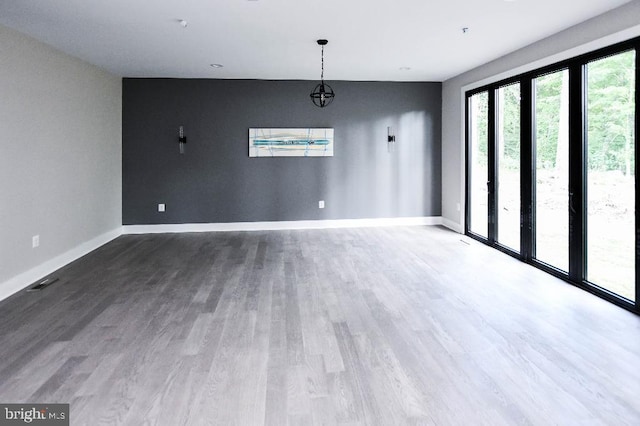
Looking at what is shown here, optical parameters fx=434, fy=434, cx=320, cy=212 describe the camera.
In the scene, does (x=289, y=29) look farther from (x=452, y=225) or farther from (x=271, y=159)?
(x=452, y=225)

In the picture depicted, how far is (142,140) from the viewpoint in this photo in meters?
6.87

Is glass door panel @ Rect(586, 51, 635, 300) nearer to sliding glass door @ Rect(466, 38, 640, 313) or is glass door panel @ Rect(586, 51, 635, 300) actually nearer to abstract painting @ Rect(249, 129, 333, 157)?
sliding glass door @ Rect(466, 38, 640, 313)

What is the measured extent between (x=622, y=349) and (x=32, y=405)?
329 centimetres

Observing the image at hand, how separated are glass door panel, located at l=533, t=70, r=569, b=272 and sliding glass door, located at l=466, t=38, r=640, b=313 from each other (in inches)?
0.4

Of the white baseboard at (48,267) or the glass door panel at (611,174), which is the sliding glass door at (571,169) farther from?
the white baseboard at (48,267)

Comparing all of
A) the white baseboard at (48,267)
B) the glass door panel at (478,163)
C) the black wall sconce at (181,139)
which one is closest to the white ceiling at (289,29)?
the glass door panel at (478,163)

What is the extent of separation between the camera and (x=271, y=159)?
718cm

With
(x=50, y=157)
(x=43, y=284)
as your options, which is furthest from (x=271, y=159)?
(x=43, y=284)

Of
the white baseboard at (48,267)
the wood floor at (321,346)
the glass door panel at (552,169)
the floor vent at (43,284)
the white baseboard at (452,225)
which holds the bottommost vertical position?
the wood floor at (321,346)

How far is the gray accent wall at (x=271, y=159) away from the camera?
6.91m

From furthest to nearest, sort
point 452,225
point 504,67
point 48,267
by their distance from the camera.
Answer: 1. point 452,225
2. point 504,67
3. point 48,267

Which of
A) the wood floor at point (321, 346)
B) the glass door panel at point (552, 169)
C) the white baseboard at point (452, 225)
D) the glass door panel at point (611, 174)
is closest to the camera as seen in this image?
the wood floor at point (321, 346)

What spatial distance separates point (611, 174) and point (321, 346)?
2.90 meters

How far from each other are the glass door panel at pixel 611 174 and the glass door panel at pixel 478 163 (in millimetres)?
2010
